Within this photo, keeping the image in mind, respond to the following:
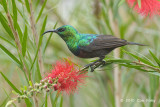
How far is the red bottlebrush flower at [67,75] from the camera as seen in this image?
4.92 ft

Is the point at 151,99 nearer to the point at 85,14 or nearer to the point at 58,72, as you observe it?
the point at 58,72

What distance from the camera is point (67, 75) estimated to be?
5.07ft

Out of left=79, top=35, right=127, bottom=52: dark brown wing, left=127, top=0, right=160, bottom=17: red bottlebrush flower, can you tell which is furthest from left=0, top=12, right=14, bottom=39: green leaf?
left=127, top=0, right=160, bottom=17: red bottlebrush flower

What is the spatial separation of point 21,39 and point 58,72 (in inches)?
12.8

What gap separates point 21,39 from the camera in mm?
1340

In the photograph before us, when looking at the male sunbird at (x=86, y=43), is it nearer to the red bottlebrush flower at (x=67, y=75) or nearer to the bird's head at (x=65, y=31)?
the bird's head at (x=65, y=31)

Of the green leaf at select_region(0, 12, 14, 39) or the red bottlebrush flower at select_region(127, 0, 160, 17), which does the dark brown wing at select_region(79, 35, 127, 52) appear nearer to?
the red bottlebrush flower at select_region(127, 0, 160, 17)

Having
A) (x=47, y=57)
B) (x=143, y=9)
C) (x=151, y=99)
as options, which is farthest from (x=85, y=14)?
(x=151, y=99)

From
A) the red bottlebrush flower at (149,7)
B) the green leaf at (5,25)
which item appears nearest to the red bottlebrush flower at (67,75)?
the green leaf at (5,25)

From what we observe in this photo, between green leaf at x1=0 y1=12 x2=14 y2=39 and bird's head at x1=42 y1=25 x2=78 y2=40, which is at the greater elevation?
bird's head at x1=42 y1=25 x2=78 y2=40

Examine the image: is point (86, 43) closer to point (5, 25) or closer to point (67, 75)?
point (67, 75)

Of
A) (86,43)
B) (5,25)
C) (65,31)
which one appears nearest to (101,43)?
(86,43)

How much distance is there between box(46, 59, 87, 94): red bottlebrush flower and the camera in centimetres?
150

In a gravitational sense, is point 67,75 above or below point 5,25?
below
